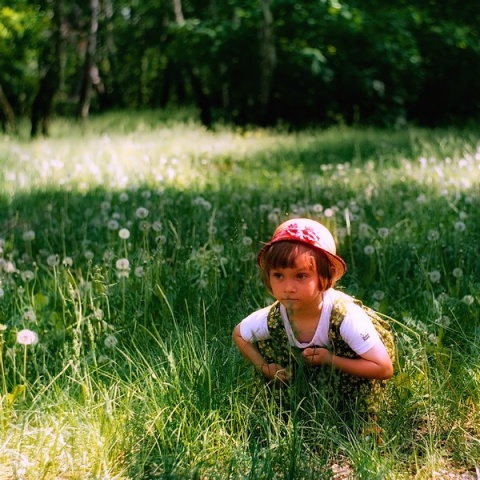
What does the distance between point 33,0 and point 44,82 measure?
3021 millimetres

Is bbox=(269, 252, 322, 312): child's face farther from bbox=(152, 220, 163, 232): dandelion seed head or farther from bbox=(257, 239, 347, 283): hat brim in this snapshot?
bbox=(152, 220, 163, 232): dandelion seed head

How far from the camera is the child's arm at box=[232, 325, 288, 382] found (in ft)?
9.04

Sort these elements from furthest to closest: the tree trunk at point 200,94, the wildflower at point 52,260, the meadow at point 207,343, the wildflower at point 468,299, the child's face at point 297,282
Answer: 1. the tree trunk at point 200,94
2. the wildflower at point 52,260
3. the wildflower at point 468,299
4. the child's face at point 297,282
5. the meadow at point 207,343

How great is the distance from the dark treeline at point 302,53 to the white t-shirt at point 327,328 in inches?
417

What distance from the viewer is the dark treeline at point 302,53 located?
15453 mm

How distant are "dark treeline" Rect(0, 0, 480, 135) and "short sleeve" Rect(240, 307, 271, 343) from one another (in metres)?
10.6

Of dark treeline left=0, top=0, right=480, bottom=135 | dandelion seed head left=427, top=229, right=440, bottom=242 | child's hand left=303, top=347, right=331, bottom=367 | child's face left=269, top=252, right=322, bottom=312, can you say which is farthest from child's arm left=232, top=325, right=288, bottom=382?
dark treeline left=0, top=0, right=480, bottom=135

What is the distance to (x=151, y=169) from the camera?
7832 millimetres

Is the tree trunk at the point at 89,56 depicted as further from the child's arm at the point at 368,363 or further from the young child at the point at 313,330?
the child's arm at the point at 368,363

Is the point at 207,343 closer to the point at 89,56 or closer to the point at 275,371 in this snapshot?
the point at 275,371

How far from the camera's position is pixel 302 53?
15.5 m

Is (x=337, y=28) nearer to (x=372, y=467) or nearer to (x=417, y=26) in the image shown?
(x=417, y=26)

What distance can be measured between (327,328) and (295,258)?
12.8 inches

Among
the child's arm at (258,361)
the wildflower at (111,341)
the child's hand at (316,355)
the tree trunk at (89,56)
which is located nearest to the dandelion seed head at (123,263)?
the wildflower at (111,341)
